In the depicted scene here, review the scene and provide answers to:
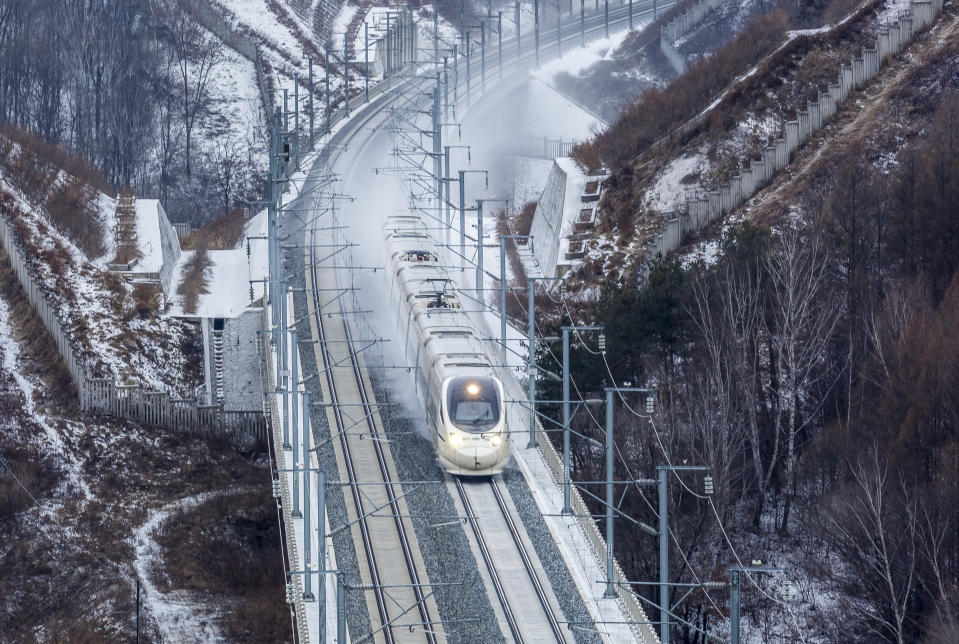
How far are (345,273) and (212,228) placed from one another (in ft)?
81.3

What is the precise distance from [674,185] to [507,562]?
3645 centimetres

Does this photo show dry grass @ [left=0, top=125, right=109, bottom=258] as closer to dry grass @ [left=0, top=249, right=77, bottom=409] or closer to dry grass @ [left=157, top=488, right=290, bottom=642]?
dry grass @ [left=0, top=249, right=77, bottom=409]

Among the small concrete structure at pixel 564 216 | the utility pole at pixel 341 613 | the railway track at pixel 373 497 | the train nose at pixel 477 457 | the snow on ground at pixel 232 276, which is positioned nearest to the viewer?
the utility pole at pixel 341 613

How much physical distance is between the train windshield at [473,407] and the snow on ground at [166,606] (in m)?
11.3

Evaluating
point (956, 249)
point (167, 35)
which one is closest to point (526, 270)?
point (956, 249)

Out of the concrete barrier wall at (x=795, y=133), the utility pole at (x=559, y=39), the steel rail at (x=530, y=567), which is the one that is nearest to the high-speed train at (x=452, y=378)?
the steel rail at (x=530, y=567)

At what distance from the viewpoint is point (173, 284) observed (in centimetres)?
8400

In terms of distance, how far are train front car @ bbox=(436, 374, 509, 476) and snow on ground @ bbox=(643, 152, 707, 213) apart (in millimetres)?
Answer: 29173

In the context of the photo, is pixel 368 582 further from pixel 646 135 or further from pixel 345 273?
pixel 646 135

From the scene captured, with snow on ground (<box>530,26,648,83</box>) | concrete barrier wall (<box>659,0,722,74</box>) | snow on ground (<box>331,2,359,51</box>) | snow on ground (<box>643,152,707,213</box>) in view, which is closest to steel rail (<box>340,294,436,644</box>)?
snow on ground (<box>643,152,707,213</box>)

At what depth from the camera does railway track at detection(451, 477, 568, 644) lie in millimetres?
45375

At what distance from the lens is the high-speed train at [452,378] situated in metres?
52.6

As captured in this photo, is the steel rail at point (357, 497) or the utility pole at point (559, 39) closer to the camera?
the steel rail at point (357, 497)

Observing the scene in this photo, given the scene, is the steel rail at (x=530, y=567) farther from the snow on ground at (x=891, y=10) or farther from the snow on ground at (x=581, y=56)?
the snow on ground at (x=581, y=56)
